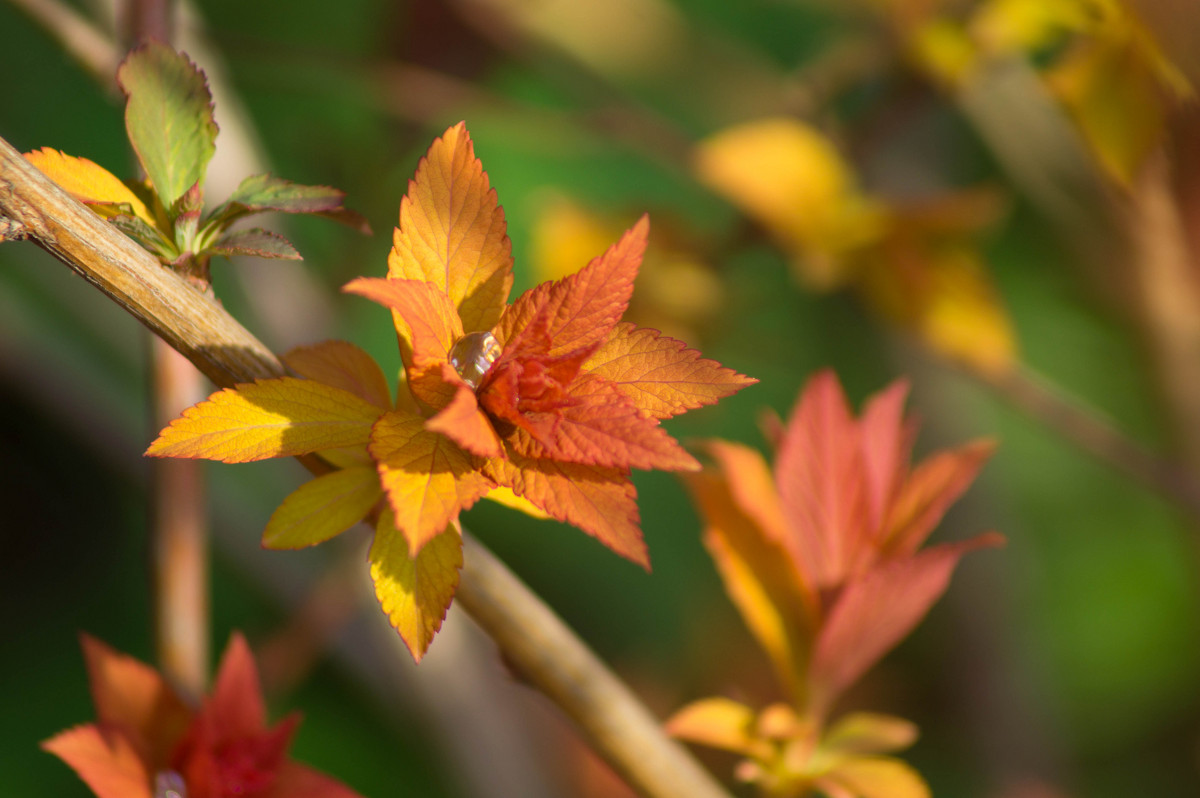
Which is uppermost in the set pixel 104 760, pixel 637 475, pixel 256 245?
pixel 637 475

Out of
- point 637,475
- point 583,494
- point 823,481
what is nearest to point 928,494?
point 823,481

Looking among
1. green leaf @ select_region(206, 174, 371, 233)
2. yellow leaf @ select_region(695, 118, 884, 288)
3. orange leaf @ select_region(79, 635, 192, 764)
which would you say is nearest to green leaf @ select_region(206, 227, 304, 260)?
green leaf @ select_region(206, 174, 371, 233)

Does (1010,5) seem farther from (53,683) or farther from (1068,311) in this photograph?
(53,683)

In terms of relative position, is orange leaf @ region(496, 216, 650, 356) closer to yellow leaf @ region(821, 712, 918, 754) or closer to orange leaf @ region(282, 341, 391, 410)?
orange leaf @ region(282, 341, 391, 410)

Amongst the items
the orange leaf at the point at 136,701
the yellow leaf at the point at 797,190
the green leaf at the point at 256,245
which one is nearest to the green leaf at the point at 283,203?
the green leaf at the point at 256,245

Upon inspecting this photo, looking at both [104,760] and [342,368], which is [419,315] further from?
[104,760]

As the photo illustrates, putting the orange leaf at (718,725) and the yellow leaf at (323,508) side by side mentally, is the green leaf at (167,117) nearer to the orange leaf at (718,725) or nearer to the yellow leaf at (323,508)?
the yellow leaf at (323,508)
